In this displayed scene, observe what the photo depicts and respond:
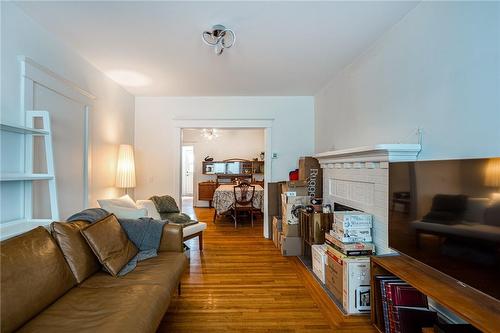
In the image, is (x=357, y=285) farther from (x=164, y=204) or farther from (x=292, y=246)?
(x=164, y=204)

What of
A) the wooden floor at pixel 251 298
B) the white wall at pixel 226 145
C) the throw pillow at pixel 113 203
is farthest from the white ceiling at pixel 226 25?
the white wall at pixel 226 145

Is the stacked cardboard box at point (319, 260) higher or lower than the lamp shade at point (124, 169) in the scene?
lower

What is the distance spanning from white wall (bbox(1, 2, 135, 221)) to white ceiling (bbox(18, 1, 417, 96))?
0.12 m

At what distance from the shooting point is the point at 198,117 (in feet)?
14.1

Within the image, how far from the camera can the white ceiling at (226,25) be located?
6.15 ft

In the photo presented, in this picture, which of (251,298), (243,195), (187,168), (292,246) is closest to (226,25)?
(251,298)

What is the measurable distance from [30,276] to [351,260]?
2.25 metres

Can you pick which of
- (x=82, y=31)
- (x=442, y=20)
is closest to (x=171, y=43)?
(x=82, y=31)

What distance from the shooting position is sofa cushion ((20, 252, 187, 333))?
1.24 meters

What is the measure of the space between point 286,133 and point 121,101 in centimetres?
278

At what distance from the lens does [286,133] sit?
4.37 m

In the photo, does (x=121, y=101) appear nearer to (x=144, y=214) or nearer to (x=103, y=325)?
(x=144, y=214)

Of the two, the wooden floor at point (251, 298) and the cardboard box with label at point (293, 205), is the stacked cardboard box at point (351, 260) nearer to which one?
the wooden floor at point (251, 298)

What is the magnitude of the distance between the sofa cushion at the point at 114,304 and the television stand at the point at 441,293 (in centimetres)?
156
